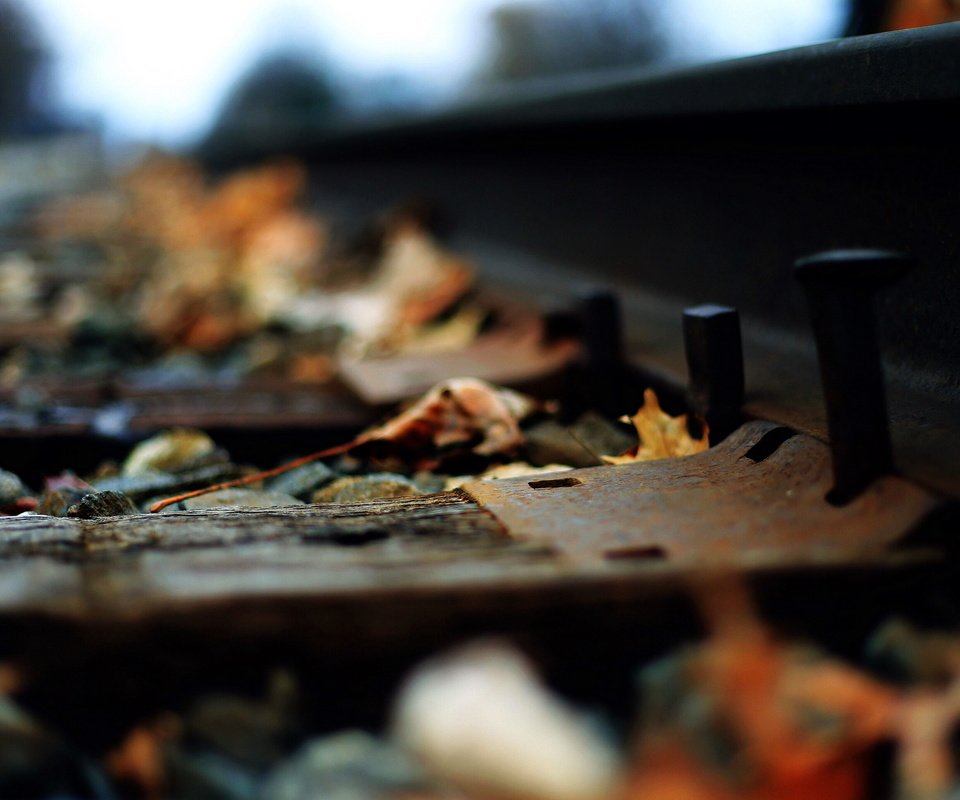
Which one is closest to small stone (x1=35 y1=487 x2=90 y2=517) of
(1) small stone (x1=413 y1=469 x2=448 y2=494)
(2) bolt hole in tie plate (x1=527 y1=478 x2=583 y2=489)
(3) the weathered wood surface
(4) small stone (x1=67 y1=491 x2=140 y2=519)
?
(4) small stone (x1=67 y1=491 x2=140 y2=519)

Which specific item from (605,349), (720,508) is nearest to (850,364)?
(720,508)

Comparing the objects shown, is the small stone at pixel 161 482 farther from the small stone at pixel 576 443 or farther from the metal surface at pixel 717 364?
the metal surface at pixel 717 364

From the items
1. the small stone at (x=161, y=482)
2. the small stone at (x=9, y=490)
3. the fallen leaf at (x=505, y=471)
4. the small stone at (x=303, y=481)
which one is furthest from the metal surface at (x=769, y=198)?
the small stone at (x=9, y=490)

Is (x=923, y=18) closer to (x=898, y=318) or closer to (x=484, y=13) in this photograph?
(x=898, y=318)

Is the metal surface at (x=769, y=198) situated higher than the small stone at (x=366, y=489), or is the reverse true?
the metal surface at (x=769, y=198)

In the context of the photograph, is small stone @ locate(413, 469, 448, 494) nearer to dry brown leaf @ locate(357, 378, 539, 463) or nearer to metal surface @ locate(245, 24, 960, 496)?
dry brown leaf @ locate(357, 378, 539, 463)

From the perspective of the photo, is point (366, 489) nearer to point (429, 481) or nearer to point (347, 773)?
point (429, 481)

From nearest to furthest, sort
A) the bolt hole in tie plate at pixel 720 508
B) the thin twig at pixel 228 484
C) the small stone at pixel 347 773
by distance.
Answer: the small stone at pixel 347 773
the bolt hole in tie plate at pixel 720 508
the thin twig at pixel 228 484

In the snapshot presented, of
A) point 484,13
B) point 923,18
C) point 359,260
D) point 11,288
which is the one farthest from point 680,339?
point 484,13
